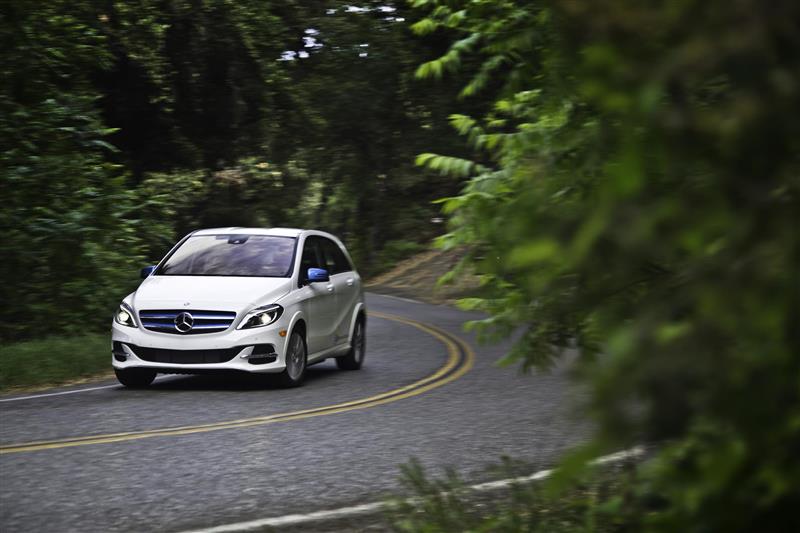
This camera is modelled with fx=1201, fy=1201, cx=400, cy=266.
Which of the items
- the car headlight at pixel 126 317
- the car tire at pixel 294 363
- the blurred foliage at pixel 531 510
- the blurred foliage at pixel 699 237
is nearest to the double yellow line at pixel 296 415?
the car tire at pixel 294 363

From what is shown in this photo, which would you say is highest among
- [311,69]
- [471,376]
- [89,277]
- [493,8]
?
[311,69]

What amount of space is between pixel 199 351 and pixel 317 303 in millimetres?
2039

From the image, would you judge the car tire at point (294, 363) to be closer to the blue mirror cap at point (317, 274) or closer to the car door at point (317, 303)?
the car door at point (317, 303)

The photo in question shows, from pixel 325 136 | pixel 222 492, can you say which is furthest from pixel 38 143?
pixel 325 136

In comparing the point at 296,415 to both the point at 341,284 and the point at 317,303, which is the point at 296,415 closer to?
the point at 317,303

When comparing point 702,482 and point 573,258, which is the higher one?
point 573,258

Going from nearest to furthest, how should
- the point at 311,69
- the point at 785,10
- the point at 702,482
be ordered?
the point at 785,10 → the point at 702,482 → the point at 311,69

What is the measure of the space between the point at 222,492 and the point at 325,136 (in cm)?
3286

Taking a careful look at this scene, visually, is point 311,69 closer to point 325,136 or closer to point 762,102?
point 325,136

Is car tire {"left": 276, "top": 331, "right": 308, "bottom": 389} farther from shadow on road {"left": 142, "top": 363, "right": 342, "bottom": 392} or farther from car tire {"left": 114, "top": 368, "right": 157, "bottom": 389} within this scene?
car tire {"left": 114, "top": 368, "right": 157, "bottom": 389}

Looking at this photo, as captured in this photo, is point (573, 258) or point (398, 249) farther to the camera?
point (398, 249)

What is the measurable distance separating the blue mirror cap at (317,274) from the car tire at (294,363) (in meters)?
0.77

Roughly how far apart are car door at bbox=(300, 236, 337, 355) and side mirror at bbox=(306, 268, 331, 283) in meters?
0.08

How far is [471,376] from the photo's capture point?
1444 centimetres
